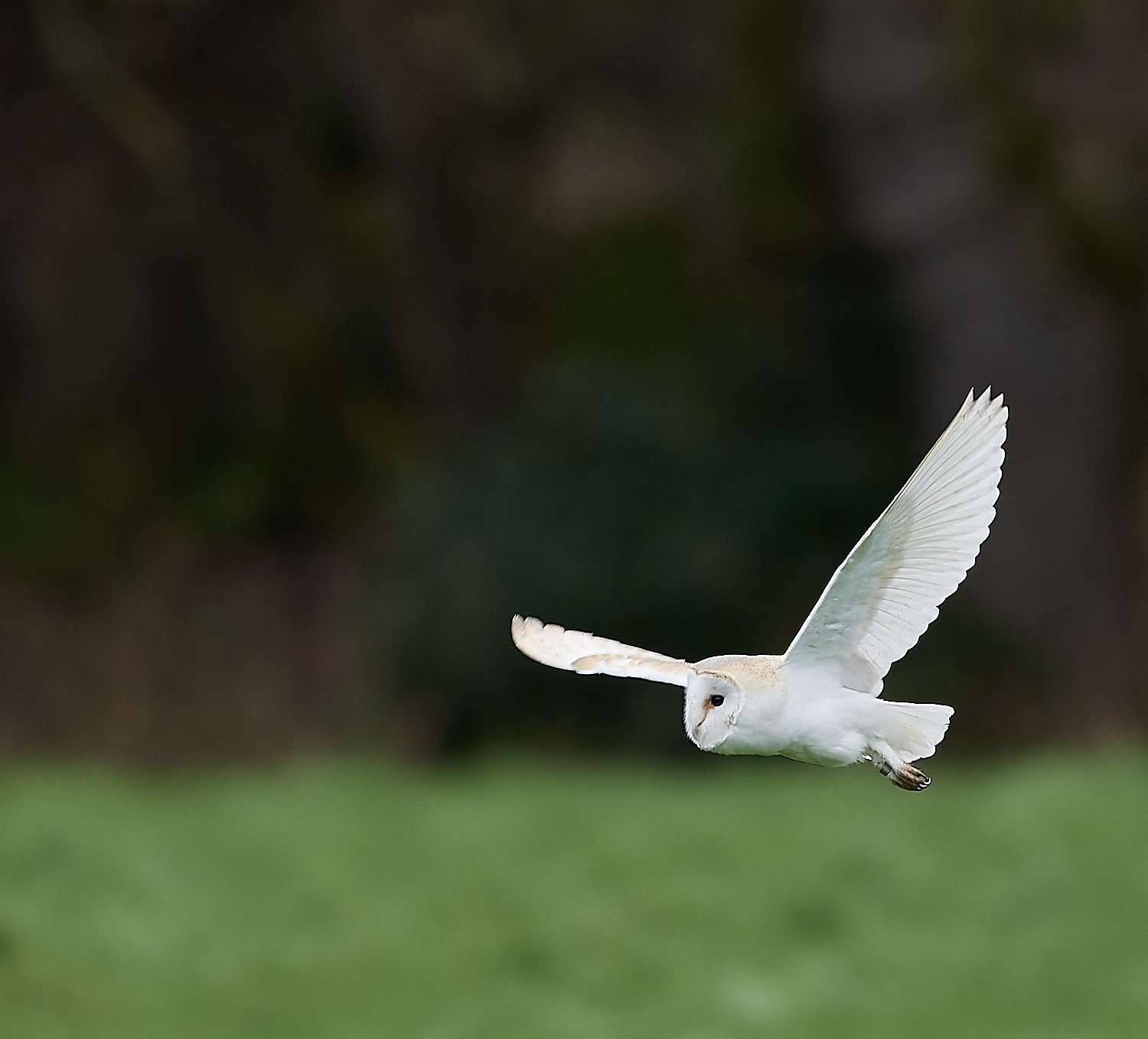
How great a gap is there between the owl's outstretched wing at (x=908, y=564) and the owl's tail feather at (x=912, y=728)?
23mm

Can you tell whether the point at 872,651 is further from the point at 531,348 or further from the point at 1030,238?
the point at 531,348

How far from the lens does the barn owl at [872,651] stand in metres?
1.08

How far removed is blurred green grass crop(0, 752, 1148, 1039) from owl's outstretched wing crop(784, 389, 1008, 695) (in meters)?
3.48

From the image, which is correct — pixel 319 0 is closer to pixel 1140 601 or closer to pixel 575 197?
pixel 575 197

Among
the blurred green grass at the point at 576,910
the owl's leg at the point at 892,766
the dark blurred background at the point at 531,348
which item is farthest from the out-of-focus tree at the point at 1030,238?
the owl's leg at the point at 892,766

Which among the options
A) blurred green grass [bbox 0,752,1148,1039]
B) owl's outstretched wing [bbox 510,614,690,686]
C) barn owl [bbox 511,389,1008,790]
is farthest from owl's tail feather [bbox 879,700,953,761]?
blurred green grass [bbox 0,752,1148,1039]

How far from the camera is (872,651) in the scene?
1.25m

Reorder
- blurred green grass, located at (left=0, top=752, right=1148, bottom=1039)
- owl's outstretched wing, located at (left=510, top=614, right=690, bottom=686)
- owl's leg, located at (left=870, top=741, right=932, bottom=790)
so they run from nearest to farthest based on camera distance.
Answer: owl's leg, located at (left=870, top=741, right=932, bottom=790), owl's outstretched wing, located at (left=510, top=614, right=690, bottom=686), blurred green grass, located at (left=0, top=752, right=1148, bottom=1039)

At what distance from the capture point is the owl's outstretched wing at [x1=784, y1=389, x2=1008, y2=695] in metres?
1.19

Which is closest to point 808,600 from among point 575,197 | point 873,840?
point 873,840

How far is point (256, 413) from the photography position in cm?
1329

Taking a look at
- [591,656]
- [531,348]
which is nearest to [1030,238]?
[531,348]

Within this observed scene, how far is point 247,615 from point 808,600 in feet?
17.1

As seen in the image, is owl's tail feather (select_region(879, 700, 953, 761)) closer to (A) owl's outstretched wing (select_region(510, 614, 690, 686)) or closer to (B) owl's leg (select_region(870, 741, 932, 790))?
(B) owl's leg (select_region(870, 741, 932, 790))
